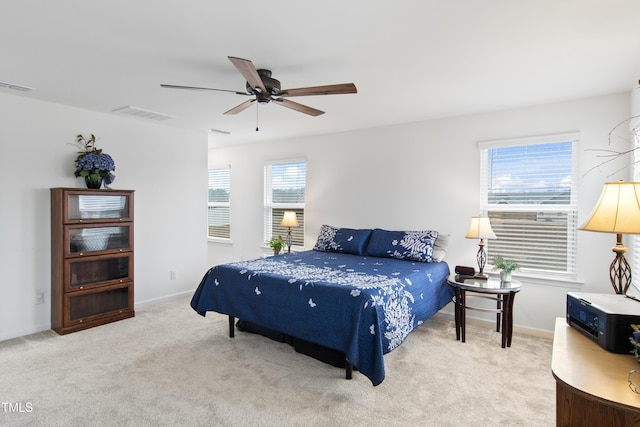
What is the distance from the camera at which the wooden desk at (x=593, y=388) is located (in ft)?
3.65

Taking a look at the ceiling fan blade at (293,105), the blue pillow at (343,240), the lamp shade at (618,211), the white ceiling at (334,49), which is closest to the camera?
the lamp shade at (618,211)

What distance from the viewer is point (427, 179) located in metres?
4.48

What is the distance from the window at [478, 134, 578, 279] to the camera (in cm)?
366

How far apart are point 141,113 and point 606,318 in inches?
184

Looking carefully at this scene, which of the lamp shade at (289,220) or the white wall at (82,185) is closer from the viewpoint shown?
the white wall at (82,185)

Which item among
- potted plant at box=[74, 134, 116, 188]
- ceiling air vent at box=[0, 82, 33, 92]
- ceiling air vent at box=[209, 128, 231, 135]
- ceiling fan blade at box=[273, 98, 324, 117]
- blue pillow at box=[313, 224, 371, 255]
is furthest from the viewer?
ceiling air vent at box=[209, 128, 231, 135]

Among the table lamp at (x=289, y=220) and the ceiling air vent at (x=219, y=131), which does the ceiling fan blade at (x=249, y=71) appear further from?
the table lamp at (x=289, y=220)

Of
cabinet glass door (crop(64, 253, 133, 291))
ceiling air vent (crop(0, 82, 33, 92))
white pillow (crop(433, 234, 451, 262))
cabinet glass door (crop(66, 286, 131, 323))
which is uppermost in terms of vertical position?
ceiling air vent (crop(0, 82, 33, 92))

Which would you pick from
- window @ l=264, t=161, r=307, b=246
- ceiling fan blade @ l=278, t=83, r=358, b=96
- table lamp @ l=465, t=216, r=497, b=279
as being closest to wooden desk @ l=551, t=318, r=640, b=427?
ceiling fan blade @ l=278, t=83, r=358, b=96

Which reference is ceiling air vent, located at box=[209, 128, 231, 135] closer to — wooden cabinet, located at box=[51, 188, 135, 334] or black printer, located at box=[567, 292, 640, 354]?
wooden cabinet, located at box=[51, 188, 135, 334]

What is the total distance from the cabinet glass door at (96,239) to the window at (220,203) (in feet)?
8.23

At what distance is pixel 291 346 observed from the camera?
3.34 meters

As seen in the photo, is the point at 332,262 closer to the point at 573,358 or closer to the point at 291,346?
the point at 291,346


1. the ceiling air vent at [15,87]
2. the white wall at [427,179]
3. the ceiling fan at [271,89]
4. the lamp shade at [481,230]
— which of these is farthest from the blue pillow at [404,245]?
the ceiling air vent at [15,87]
